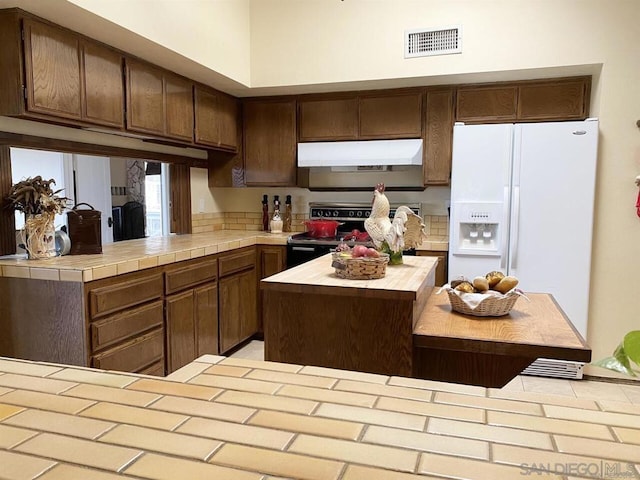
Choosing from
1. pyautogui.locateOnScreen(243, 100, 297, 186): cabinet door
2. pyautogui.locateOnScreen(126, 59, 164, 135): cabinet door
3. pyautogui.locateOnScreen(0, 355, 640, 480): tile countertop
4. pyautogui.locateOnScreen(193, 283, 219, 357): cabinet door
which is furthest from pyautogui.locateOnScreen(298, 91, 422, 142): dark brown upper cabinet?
pyautogui.locateOnScreen(0, 355, 640, 480): tile countertop

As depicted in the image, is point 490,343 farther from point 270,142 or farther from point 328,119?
point 270,142

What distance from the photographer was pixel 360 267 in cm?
202

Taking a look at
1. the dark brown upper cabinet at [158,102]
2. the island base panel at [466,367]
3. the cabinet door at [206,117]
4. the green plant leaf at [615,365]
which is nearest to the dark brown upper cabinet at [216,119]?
the cabinet door at [206,117]

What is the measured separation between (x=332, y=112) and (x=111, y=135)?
1.76 meters

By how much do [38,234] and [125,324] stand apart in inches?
25.9

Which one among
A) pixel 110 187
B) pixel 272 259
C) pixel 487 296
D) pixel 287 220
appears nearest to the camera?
pixel 487 296

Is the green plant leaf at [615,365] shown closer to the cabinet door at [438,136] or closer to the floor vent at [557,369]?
the floor vent at [557,369]

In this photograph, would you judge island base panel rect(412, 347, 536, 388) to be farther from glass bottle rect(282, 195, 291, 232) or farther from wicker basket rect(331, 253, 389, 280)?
glass bottle rect(282, 195, 291, 232)

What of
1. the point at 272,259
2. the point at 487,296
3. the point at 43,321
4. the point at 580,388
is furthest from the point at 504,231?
the point at 43,321

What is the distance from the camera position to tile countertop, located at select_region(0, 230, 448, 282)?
7.62ft

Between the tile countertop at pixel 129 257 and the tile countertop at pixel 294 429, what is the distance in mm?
1513

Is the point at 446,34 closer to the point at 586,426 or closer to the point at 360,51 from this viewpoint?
the point at 360,51

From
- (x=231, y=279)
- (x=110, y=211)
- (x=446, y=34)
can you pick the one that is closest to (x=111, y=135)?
(x=231, y=279)

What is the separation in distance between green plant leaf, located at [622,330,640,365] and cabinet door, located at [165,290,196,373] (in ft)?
8.95
